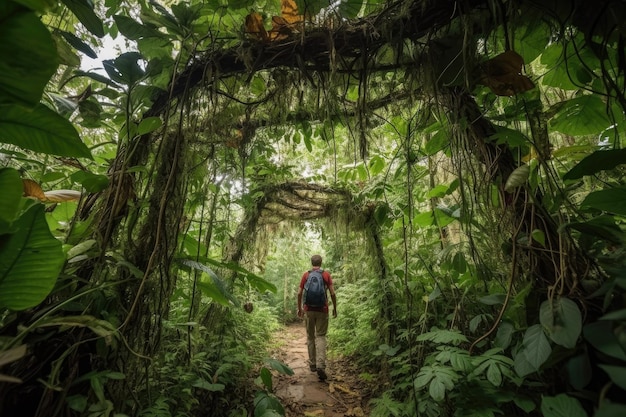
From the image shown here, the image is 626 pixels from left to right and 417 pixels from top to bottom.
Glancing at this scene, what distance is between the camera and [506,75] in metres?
1.03

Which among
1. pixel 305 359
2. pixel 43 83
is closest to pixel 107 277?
pixel 43 83

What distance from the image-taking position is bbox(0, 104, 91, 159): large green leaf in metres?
0.62

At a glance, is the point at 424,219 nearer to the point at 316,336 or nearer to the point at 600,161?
the point at 600,161

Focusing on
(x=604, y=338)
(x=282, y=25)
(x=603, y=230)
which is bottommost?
(x=604, y=338)

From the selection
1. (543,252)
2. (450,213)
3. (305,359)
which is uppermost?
(450,213)

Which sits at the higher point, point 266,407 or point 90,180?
point 90,180

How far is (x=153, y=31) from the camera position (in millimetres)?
1082

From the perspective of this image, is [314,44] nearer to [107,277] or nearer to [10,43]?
[10,43]

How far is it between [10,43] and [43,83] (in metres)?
0.07

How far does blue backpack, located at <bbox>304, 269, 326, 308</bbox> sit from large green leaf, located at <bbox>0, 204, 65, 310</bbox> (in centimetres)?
312

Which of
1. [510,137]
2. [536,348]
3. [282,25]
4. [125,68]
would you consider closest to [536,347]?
[536,348]

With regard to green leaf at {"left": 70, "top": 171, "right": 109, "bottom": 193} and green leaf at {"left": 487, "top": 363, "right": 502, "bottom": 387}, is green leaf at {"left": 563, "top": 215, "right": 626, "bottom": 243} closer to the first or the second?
green leaf at {"left": 487, "top": 363, "right": 502, "bottom": 387}

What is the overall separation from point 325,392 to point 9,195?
315cm

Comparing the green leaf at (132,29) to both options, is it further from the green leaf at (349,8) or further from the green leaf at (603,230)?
the green leaf at (603,230)
